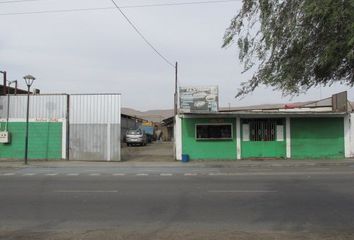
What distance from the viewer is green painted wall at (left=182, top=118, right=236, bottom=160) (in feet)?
99.7

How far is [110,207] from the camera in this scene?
11664 mm

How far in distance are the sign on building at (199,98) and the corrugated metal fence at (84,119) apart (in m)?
4.19

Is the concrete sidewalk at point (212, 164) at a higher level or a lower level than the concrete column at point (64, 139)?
lower

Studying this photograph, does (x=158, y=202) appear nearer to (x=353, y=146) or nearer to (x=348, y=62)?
(x=348, y=62)

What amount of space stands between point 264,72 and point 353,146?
1023 inches

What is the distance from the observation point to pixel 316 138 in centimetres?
3058

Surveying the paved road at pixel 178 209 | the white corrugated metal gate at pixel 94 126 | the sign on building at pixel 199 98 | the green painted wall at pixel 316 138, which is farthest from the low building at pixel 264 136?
the paved road at pixel 178 209

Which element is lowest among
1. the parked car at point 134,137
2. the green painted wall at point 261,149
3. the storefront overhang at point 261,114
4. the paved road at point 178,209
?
the paved road at point 178,209

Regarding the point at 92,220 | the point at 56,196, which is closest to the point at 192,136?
the point at 56,196

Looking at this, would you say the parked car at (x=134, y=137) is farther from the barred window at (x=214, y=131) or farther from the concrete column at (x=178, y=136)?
the barred window at (x=214, y=131)

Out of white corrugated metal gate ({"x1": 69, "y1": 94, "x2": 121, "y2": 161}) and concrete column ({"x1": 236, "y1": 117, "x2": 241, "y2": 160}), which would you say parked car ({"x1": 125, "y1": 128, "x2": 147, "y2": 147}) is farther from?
concrete column ({"x1": 236, "y1": 117, "x2": 241, "y2": 160})

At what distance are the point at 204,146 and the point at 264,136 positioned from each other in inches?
144

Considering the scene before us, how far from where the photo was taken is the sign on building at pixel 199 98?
31641 mm

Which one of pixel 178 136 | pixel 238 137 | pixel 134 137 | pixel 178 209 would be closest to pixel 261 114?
pixel 238 137
